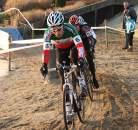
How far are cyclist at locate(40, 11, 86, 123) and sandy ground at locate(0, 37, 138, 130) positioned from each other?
0.81m

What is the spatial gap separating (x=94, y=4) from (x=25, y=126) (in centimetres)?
2156

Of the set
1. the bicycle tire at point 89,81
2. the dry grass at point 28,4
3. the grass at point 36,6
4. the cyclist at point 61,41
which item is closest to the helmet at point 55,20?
the cyclist at point 61,41

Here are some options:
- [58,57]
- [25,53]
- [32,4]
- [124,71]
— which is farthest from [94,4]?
[58,57]

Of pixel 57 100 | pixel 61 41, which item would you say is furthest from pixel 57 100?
pixel 61 41

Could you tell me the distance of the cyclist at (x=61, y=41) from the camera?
342 inches

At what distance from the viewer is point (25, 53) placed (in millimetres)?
19031

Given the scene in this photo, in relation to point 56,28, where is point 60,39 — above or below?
below

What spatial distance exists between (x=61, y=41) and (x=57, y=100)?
215 cm

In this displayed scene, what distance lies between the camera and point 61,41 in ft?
30.1

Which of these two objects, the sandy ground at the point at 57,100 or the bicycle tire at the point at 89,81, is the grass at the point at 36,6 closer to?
the sandy ground at the point at 57,100

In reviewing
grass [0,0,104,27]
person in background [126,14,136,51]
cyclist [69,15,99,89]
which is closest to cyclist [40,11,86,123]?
cyclist [69,15,99,89]

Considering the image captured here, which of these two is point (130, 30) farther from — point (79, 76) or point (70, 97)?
point (70, 97)

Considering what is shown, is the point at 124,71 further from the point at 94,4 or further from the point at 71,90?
the point at 94,4

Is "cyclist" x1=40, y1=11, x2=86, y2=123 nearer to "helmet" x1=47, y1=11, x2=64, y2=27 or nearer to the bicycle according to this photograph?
"helmet" x1=47, y1=11, x2=64, y2=27
